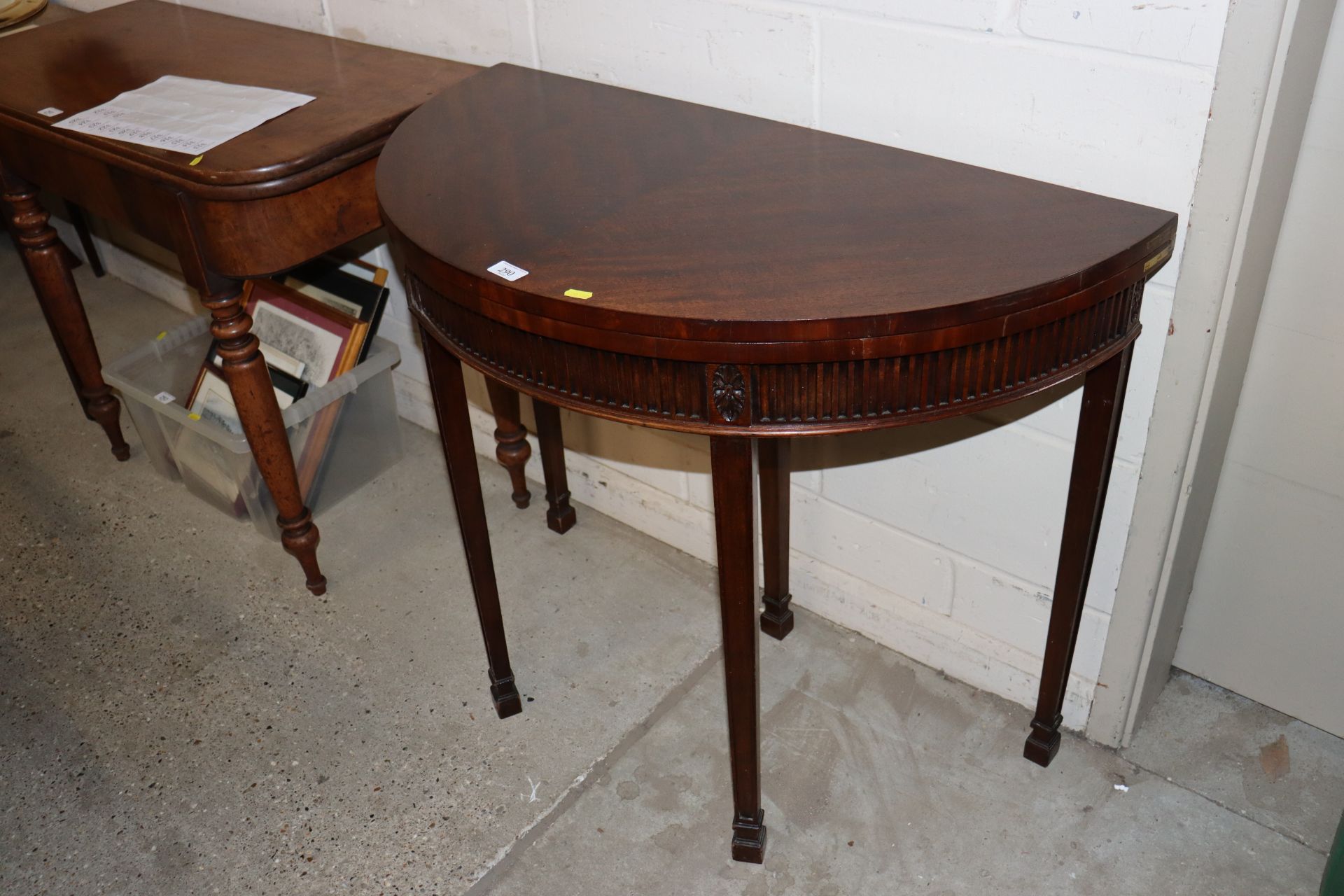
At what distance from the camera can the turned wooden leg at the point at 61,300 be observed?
2002 millimetres

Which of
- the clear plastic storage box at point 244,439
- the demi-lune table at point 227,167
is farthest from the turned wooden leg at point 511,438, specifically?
the clear plastic storage box at point 244,439

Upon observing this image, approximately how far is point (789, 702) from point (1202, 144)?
0.95 meters

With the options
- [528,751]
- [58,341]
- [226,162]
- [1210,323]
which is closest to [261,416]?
[226,162]

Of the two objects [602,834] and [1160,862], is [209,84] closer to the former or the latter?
[602,834]

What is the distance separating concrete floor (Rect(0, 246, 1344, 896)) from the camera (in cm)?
146

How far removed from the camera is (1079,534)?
1356 millimetres

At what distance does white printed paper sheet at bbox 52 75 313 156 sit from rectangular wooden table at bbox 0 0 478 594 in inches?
0.8

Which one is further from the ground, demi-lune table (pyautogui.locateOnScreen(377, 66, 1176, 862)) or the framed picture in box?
demi-lune table (pyautogui.locateOnScreen(377, 66, 1176, 862))

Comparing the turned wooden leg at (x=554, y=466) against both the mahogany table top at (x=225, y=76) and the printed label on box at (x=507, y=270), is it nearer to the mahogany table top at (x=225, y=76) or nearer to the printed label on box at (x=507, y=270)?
the mahogany table top at (x=225, y=76)

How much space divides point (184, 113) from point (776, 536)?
Answer: 107 centimetres

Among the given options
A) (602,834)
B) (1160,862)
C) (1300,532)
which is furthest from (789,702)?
(1300,532)

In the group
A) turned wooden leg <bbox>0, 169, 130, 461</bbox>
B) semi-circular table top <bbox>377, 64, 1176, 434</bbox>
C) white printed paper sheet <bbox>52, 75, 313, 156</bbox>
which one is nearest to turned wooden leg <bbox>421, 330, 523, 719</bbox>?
semi-circular table top <bbox>377, 64, 1176, 434</bbox>

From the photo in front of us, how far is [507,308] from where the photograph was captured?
1.04m

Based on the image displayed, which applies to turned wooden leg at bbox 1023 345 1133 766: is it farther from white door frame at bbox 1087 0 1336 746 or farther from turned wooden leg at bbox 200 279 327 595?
turned wooden leg at bbox 200 279 327 595
